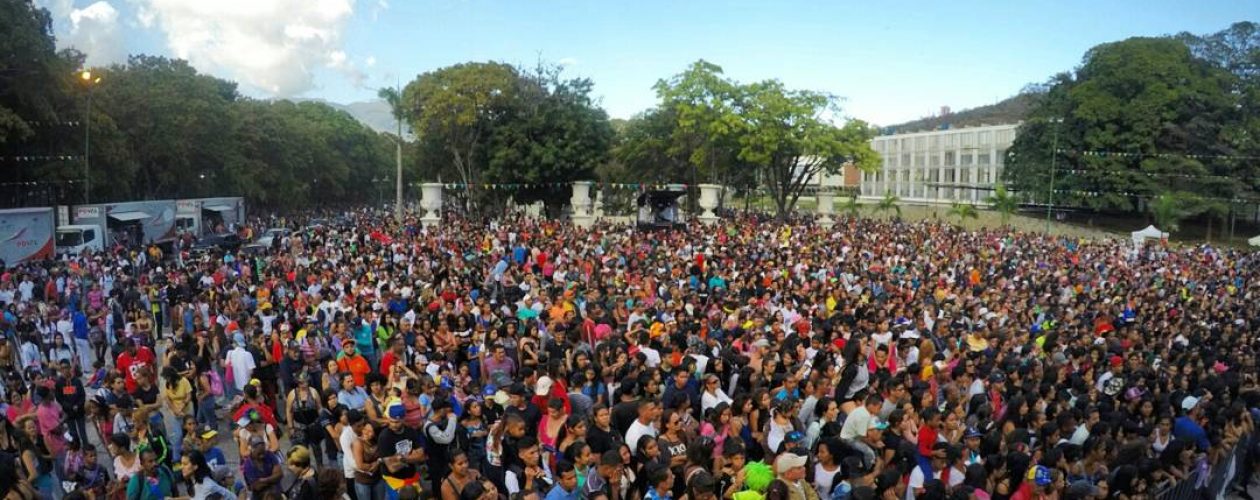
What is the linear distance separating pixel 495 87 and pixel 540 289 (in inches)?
934

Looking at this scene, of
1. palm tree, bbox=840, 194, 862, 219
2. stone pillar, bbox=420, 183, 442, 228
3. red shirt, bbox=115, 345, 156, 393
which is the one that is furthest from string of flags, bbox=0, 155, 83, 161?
palm tree, bbox=840, 194, 862, 219

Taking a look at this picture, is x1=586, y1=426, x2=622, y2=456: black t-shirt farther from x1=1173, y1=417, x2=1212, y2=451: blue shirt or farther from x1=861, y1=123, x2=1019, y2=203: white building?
x1=861, y1=123, x2=1019, y2=203: white building

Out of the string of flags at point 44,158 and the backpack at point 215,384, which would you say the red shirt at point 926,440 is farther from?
the string of flags at point 44,158

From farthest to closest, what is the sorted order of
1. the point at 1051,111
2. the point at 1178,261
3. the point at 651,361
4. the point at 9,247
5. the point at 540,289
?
the point at 1051,111, the point at 1178,261, the point at 9,247, the point at 540,289, the point at 651,361

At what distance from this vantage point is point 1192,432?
7246 mm

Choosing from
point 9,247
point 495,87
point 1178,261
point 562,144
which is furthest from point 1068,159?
point 9,247

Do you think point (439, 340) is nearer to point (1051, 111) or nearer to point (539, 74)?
point (539, 74)

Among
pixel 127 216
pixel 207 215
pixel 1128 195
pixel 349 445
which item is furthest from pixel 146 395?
pixel 1128 195

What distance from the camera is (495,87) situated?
35500mm

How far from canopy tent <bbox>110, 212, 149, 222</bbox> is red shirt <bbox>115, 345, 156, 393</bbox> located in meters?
19.6

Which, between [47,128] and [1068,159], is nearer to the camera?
[47,128]

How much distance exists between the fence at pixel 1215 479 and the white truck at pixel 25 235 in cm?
2287

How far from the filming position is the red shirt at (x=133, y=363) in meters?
7.29

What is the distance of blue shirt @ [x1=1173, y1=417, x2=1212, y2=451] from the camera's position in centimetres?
720
